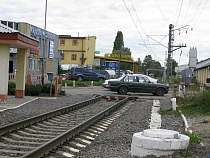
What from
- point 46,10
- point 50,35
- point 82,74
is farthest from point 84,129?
point 50,35

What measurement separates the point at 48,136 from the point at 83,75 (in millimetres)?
45448

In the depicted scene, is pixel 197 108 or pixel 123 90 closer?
pixel 197 108

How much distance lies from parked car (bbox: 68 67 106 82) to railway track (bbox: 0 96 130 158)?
3964 cm

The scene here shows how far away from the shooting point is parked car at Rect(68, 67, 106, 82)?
55.9 m

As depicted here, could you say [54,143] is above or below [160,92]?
below

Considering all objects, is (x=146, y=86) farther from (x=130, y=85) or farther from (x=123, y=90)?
(x=123, y=90)

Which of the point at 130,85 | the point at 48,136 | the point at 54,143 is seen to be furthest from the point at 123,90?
the point at 54,143

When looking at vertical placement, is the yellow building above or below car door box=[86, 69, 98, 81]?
above

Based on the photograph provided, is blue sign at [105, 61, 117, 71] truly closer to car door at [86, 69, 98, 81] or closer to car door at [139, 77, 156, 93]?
car door at [86, 69, 98, 81]

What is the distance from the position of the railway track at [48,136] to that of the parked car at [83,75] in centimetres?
3964

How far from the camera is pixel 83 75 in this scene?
56.3 metres

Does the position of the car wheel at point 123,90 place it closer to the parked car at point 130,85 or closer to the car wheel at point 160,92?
the parked car at point 130,85

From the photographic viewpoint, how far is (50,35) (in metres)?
64.9

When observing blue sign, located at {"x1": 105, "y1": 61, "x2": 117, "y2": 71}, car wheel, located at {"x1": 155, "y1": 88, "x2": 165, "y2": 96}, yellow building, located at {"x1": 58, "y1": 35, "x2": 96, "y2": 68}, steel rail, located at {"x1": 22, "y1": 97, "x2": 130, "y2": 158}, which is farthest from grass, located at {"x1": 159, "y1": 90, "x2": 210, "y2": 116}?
yellow building, located at {"x1": 58, "y1": 35, "x2": 96, "y2": 68}
